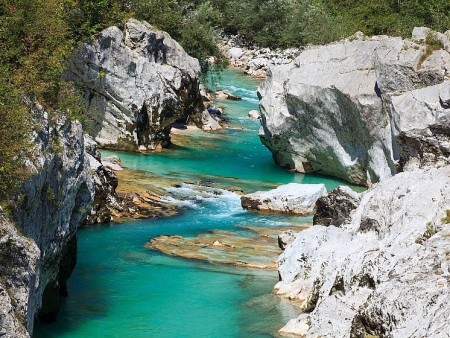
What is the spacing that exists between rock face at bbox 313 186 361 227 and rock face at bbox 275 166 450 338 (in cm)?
320

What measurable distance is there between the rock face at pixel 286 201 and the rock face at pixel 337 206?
201 inches

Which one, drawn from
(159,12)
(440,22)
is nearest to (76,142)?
(159,12)

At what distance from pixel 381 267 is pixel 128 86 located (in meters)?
27.0

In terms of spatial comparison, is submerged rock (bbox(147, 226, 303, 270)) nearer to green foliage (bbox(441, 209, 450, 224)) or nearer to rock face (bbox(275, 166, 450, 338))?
rock face (bbox(275, 166, 450, 338))

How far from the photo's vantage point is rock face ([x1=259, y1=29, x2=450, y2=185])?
34.7m

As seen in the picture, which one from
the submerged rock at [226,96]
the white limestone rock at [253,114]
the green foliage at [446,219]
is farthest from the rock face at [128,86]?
the green foliage at [446,219]

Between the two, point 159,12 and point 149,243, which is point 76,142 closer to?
point 149,243

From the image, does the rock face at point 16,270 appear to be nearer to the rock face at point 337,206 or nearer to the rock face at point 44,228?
the rock face at point 44,228

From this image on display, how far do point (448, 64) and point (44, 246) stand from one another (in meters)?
22.5

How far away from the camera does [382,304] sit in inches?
613

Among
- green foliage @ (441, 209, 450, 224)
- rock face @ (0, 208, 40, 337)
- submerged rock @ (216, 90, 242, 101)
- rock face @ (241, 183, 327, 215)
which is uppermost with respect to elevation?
green foliage @ (441, 209, 450, 224)

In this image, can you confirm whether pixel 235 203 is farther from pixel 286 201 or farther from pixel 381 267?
pixel 381 267

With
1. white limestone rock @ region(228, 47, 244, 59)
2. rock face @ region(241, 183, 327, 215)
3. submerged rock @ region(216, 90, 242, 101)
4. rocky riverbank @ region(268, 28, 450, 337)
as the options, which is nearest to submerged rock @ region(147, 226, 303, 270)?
rocky riverbank @ region(268, 28, 450, 337)

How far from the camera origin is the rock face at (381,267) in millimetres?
15047
